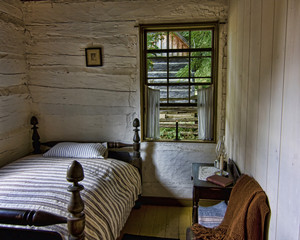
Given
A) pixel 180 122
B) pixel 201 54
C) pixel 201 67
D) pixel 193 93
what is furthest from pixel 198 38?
pixel 180 122

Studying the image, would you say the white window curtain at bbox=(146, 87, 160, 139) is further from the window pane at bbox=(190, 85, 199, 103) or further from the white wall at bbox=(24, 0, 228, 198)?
the window pane at bbox=(190, 85, 199, 103)

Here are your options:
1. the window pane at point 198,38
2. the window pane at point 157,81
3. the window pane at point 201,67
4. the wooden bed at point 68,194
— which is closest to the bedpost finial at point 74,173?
the wooden bed at point 68,194

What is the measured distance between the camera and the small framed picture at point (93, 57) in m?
3.13

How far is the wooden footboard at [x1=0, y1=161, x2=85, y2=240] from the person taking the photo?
4.73 feet

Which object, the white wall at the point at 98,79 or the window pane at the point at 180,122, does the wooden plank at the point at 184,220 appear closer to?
the white wall at the point at 98,79

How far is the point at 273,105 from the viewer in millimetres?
1311

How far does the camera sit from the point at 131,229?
2742mm

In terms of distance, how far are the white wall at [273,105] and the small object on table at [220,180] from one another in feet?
0.86

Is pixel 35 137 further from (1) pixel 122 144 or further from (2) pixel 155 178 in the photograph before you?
(2) pixel 155 178

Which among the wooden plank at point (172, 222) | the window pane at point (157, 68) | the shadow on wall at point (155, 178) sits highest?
the window pane at point (157, 68)

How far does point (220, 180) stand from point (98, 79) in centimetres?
182

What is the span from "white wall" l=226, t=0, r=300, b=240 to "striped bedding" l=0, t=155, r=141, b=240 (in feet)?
3.60

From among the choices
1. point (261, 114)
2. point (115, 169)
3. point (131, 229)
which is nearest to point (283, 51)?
point (261, 114)

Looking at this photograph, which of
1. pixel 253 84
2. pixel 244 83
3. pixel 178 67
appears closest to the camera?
pixel 253 84
